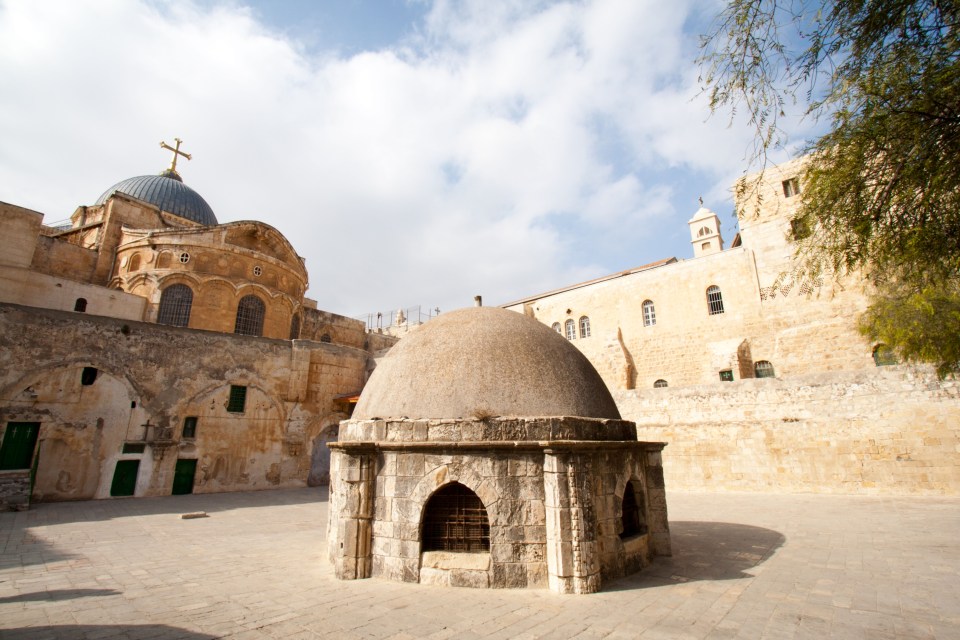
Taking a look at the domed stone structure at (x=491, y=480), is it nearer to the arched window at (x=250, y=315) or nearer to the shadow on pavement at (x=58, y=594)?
the shadow on pavement at (x=58, y=594)

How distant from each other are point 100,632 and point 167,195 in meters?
27.2

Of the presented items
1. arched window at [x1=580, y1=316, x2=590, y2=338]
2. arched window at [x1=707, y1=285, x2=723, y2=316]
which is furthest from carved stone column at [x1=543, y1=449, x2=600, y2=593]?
arched window at [x1=580, y1=316, x2=590, y2=338]

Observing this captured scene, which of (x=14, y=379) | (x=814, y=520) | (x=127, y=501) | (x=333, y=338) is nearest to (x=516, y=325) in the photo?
(x=814, y=520)

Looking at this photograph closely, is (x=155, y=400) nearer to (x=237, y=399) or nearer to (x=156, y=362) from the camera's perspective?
(x=156, y=362)

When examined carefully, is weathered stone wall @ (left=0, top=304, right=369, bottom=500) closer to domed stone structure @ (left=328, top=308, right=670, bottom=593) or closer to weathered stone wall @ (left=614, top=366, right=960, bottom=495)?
domed stone structure @ (left=328, top=308, right=670, bottom=593)

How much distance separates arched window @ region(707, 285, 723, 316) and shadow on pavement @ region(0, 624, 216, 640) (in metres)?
23.0

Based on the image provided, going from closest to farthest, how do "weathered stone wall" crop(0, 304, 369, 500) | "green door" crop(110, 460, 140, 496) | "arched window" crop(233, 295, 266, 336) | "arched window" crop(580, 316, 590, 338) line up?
"weathered stone wall" crop(0, 304, 369, 500) → "green door" crop(110, 460, 140, 496) → "arched window" crop(233, 295, 266, 336) → "arched window" crop(580, 316, 590, 338)

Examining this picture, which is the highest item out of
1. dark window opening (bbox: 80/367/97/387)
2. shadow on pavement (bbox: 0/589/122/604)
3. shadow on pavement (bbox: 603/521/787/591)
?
dark window opening (bbox: 80/367/97/387)

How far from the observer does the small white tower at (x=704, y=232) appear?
36.1m

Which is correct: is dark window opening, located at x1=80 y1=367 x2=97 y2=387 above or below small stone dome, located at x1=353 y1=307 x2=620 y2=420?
above

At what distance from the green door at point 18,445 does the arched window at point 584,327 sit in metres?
23.3

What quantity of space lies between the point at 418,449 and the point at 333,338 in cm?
2282

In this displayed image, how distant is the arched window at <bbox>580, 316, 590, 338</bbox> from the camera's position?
26109mm

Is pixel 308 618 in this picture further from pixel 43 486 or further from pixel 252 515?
pixel 43 486
